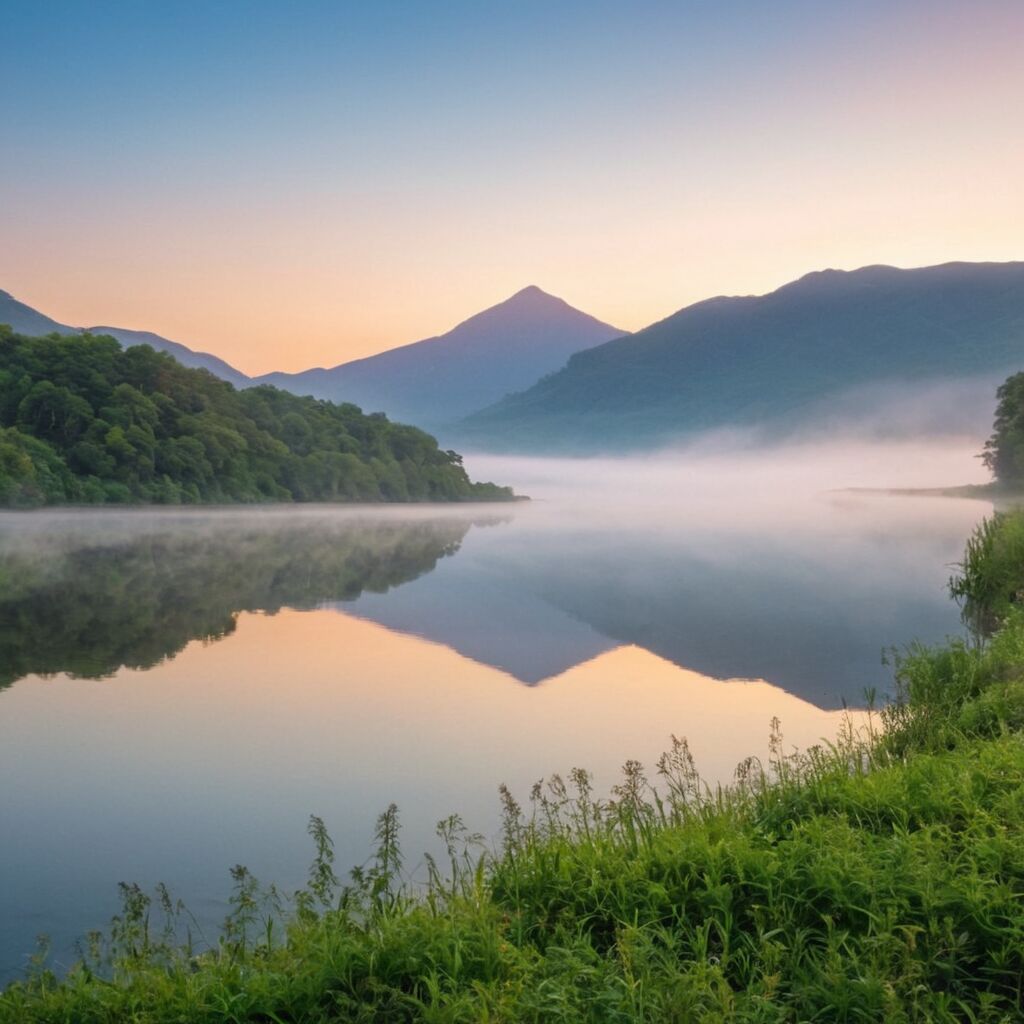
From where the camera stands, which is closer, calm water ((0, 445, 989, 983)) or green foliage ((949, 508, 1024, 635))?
calm water ((0, 445, 989, 983))

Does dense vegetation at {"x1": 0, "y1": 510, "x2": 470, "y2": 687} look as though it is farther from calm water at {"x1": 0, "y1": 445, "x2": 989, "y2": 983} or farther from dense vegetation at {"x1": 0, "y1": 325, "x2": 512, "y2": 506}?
dense vegetation at {"x1": 0, "y1": 325, "x2": 512, "y2": 506}

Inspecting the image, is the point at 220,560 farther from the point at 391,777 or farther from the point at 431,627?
the point at 391,777

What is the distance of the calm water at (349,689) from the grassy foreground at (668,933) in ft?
3.65

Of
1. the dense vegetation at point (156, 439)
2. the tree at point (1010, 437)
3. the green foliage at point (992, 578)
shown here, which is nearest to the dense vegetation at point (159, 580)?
the green foliage at point (992, 578)

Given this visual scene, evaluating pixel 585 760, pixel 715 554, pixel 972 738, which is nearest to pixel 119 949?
pixel 585 760

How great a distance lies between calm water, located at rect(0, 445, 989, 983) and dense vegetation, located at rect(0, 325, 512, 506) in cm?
4454

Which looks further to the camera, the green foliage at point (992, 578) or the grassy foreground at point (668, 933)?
the green foliage at point (992, 578)

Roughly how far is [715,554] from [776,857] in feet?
102

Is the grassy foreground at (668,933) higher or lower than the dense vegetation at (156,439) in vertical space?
lower

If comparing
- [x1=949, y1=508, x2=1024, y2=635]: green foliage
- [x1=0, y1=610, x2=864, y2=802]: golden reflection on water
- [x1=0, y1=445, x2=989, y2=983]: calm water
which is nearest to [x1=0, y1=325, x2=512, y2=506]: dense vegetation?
[x1=0, y1=445, x2=989, y2=983]: calm water

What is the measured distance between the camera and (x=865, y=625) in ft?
60.1

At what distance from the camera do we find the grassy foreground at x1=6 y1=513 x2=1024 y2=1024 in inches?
161

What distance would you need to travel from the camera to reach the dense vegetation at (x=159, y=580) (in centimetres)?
1641

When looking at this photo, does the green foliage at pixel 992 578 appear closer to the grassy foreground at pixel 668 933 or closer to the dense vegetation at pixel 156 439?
the grassy foreground at pixel 668 933
